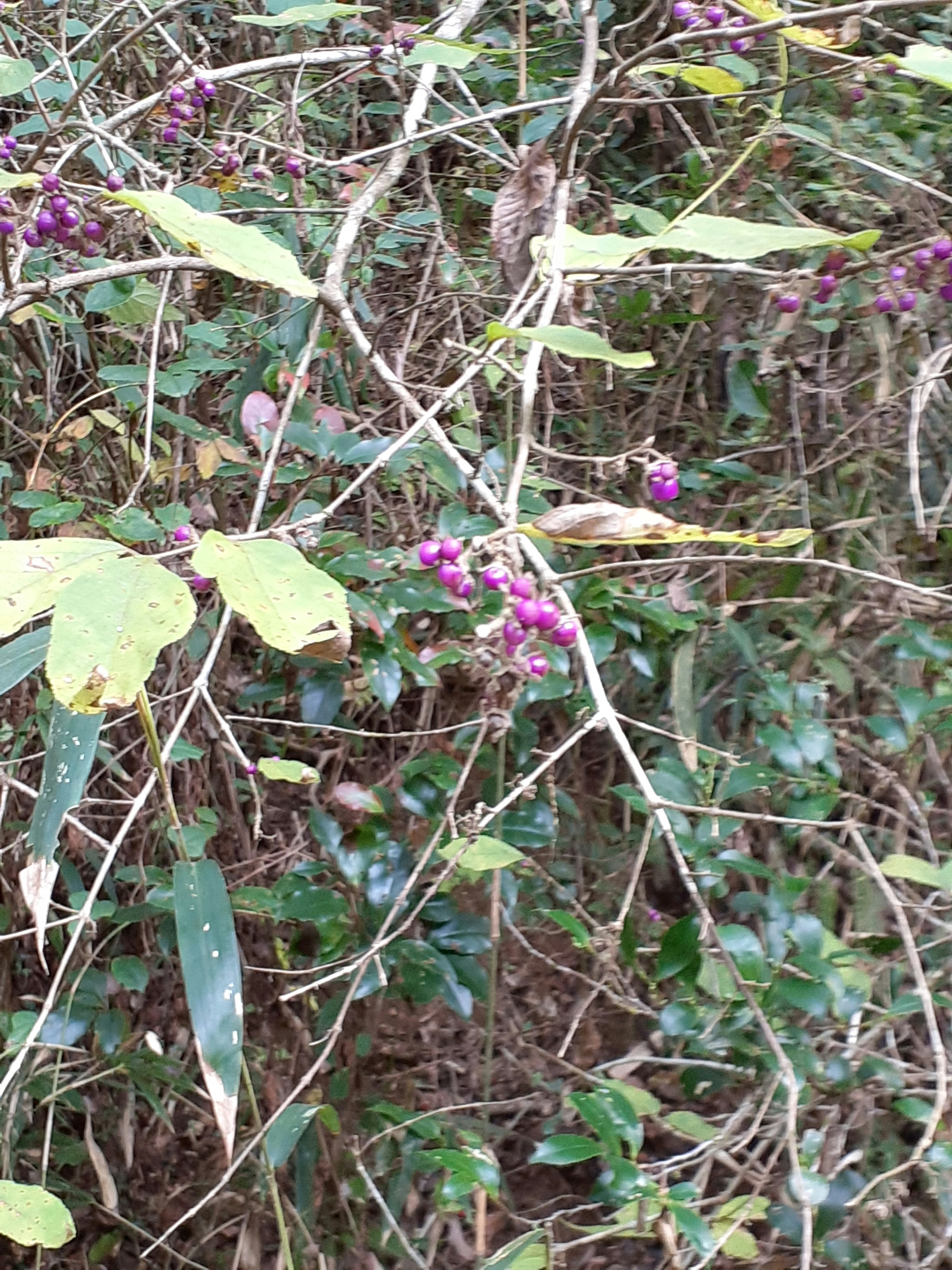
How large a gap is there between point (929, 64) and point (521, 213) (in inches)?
15.6

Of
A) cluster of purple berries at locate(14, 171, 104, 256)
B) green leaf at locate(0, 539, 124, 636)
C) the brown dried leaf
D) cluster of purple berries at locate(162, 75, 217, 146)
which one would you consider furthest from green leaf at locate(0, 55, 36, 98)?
green leaf at locate(0, 539, 124, 636)

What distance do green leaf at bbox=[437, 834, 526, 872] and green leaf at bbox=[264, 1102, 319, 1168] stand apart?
32cm

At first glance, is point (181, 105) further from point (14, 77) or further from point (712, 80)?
point (712, 80)

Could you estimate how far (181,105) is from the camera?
1271 mm

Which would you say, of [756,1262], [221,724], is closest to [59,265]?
[221,724]

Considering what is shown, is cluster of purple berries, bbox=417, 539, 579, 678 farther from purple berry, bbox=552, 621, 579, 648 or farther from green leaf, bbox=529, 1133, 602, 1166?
green leaf, bbox=529, 1133, 602, 1166

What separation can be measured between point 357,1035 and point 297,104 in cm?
115

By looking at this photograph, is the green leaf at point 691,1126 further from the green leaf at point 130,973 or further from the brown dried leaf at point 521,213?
the brown dried leaf at point 521,213

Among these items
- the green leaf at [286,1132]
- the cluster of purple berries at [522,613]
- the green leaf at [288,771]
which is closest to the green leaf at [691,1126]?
the green leaf at [286,1132]

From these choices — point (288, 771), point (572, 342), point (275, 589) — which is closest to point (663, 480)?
point (572, 342)

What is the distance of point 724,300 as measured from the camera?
1.50 meters

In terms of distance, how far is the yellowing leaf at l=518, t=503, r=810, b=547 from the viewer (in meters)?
0.52

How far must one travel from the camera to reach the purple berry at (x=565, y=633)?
2.04 feet

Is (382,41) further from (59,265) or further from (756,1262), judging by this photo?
(756,1262)
